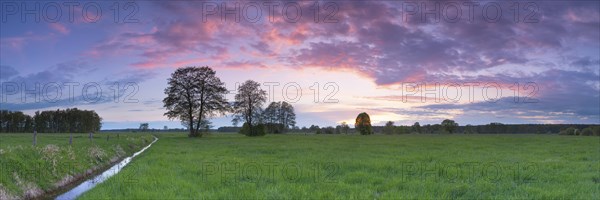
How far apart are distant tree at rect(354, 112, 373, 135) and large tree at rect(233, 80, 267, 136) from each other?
4846cm

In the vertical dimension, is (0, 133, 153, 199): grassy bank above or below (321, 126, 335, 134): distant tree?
above

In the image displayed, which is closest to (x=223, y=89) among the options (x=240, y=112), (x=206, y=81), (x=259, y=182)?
(x=206, y=81)

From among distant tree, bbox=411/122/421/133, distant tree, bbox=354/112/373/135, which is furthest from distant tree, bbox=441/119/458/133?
distant tree, bbox=354/112/373/135

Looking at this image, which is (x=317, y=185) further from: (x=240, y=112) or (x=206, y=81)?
(x=240, y=112)

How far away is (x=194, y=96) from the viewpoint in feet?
246

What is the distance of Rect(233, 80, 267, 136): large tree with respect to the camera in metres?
88.4

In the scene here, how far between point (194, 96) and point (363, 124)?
67262 millimetres

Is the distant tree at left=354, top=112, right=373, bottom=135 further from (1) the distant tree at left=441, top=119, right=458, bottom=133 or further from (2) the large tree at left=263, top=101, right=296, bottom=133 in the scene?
(1) the distant tree at left=441, top=119, right=458, bottom=133

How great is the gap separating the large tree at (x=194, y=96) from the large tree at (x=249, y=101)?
1194 centimetres

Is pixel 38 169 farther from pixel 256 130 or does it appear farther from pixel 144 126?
pixel 144 126

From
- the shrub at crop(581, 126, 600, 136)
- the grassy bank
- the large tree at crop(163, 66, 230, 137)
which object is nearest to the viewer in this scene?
the grassy bank

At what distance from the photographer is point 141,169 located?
1984cm

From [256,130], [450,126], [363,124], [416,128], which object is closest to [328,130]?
[363,124]

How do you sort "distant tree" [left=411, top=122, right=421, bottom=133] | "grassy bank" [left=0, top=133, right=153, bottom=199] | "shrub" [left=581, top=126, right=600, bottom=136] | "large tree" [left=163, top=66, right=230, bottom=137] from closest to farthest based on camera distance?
1. "grassy bank" [left=0, top=133, right=153, bottom=199]
2. "large tree" [left=163, top=66, right=230, bottom=137]
3. "shrub" [left=581, top=126, right=600, bottom=136]
4. "distant tree" [left=411, top=122, right=421, bottom=133]
